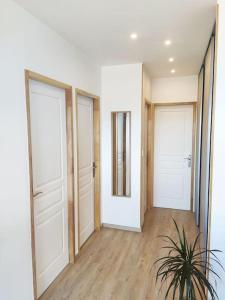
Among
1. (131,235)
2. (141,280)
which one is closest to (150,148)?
(131,235)

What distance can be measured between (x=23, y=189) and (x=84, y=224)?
1607 millimetres

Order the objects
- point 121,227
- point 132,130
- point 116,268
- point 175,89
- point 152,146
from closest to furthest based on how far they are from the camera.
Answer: point 116,268 → point 132,130 → point 121,227 → point 175,89 → point 152,146

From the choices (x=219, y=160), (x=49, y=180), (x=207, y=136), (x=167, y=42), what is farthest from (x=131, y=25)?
(x=49, y=180)

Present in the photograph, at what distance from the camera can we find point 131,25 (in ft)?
7.00

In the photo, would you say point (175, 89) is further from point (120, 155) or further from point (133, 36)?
point (133, 36)

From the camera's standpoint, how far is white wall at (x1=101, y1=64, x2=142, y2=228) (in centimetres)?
337

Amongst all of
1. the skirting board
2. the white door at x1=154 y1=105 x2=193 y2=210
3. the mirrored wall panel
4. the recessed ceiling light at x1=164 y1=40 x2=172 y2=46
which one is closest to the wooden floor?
the skirting board

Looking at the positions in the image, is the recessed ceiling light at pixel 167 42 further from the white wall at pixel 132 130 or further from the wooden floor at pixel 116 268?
the wooden floor at pixel 116 268

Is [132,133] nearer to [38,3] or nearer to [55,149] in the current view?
[55,149]

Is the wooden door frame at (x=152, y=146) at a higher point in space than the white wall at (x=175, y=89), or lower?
lower

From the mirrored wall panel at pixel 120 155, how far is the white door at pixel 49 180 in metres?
1.13

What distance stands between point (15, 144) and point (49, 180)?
719 mm

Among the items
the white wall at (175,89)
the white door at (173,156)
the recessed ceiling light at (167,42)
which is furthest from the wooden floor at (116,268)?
the recessed ceiling light at (167,42)

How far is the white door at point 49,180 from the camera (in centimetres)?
216
